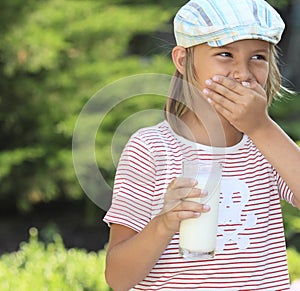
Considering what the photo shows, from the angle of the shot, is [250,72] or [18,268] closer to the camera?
[250,72]

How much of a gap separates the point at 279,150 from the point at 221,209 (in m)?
0.24

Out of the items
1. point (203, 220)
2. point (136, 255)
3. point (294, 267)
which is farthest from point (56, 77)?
point (203, 220)

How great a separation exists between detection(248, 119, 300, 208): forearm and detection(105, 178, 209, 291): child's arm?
0.26 m

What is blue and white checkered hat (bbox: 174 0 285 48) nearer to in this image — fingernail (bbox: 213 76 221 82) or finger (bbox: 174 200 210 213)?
fingernail (bbox: 213 76 221 82)

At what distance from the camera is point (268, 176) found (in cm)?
229

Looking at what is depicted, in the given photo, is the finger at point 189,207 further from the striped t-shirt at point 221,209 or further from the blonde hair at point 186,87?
the blonde hair at point 186,87

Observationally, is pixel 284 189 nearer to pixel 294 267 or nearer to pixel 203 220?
pixel 203 220

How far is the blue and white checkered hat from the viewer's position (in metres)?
2.08

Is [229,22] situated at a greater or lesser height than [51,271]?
greater

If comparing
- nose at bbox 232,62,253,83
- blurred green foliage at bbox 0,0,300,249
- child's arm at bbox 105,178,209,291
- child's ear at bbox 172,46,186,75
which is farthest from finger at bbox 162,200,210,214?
blurred green foliage at bbox 0,0,300,249

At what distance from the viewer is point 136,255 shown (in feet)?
6.80

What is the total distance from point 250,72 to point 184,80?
0.23m

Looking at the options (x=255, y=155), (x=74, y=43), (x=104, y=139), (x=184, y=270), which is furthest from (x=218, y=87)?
(x=74, y=43)

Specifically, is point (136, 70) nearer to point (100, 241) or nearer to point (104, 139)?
point (104, 139)
